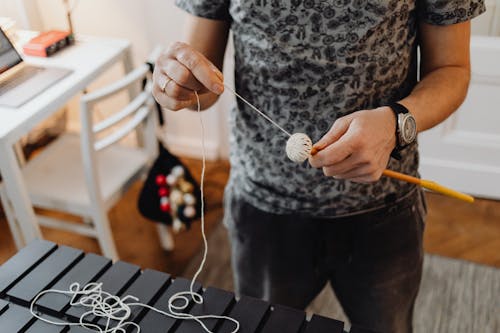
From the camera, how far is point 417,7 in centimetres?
93

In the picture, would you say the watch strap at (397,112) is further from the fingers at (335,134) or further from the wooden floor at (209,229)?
the wooden floor at (209,229)

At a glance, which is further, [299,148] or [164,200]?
[164,200]

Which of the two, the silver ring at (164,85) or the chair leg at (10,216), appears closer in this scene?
the silver ring at (164,85)

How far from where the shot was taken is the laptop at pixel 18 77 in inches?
65.9

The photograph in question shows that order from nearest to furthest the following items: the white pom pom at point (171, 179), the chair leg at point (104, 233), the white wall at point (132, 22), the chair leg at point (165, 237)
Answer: the chair leg at point (104, 233), the white pom pom at point (171, 179), the chair leg at point (165, 237), the white wall at point (132, 22)

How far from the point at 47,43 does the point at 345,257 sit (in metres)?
1.35

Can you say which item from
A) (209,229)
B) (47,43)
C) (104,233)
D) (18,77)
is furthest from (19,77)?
(209,229)

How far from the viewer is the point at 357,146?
803 mm

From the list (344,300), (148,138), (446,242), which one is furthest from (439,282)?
(148,138)

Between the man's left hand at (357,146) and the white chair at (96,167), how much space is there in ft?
3.08

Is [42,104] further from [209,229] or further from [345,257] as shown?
[345,257]

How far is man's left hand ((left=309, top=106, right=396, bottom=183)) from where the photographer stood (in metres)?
0.80

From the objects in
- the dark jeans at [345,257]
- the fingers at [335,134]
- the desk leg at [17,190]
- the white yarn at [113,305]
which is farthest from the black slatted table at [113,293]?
the desk leg at [17,190]

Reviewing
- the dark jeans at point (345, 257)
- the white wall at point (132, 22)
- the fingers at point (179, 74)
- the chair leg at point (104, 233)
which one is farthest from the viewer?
the white wall at point (132, 22)
